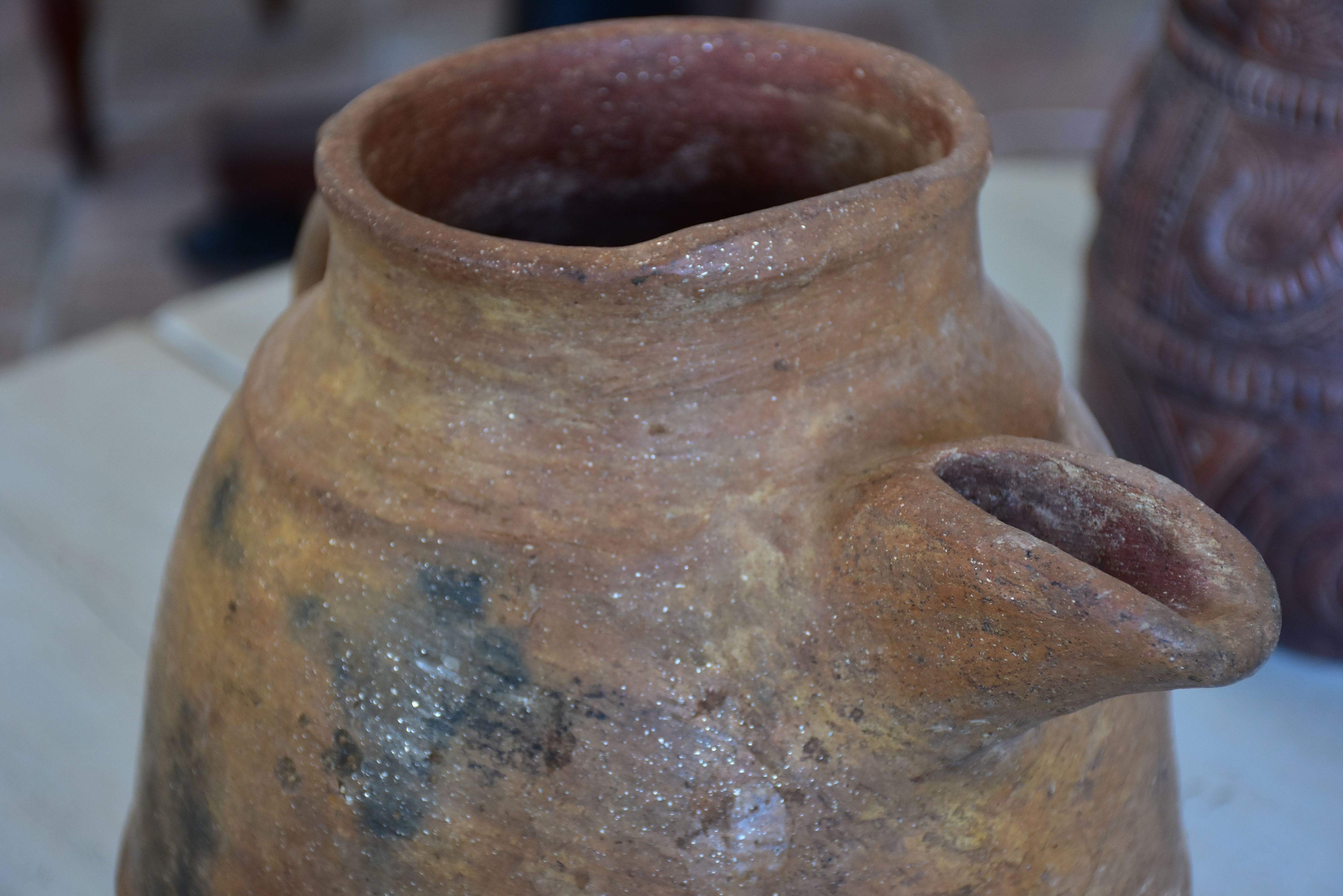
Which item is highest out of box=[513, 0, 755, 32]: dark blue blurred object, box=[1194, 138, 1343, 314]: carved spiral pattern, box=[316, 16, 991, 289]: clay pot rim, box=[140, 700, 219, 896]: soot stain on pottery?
box=[316, 16, 991, 289]: clay pot rim

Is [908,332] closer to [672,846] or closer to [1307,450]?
[672,846]

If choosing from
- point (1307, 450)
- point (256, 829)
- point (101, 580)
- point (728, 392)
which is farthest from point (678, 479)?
point (101, 580)

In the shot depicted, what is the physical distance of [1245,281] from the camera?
0.80 m

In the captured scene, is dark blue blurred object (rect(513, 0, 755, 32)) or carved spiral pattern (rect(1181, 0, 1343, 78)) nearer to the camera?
carved spiral pattern (rect(1181, 0, 1343, 78))

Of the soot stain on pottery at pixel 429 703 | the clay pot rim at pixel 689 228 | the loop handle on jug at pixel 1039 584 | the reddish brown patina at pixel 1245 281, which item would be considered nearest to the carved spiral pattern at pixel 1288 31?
the reddish brown patina at pixel 1245 281

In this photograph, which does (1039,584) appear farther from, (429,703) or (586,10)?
(586,10)

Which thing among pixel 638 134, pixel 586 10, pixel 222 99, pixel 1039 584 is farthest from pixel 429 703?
pixel 222 99

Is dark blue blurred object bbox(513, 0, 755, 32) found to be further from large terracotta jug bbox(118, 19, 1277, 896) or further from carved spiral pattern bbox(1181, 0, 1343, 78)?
large terracotta jug bbox(118, 19, 1277, 896)

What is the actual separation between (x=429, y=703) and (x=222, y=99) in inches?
93.7

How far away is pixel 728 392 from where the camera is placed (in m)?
0.45

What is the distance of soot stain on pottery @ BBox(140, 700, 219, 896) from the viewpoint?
0.50 metres

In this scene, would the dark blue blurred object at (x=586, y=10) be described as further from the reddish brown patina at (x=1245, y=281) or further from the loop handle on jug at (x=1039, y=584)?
the loop handle on jug at (x=1039, y=584)

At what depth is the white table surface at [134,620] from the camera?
75cm

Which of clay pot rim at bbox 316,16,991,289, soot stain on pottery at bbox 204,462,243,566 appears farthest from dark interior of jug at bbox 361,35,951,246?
soot stain on pottery at bbox 204,462,243,566
